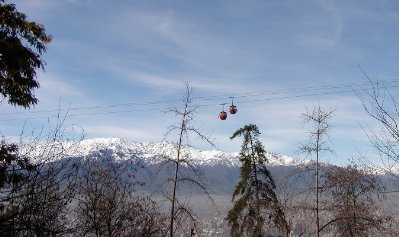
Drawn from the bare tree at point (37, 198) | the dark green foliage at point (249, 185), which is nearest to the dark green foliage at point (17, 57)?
the bare tree at point (37, 198)

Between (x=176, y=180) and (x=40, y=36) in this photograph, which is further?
(x=176, y=180)

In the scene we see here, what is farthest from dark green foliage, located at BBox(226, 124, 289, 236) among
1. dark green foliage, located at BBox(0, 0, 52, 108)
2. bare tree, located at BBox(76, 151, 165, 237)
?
dark green foliage, located at BBox(0, 0, 52, 108)

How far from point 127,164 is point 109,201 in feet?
7.76

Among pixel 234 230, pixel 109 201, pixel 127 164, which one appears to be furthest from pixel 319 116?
pixel 234 230

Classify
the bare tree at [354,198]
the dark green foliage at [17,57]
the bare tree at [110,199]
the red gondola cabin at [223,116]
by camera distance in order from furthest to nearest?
the red gondola cabin at [223,116] → the bare tree at [354,198] → the bare tree at [110,199] → the dark green foliage at [17,57]

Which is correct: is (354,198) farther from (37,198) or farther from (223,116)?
(37,198)

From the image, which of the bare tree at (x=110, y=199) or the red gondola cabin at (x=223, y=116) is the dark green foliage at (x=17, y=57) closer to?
the bare tree at (x=110, y=199)

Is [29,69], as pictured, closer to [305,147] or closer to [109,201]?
[109,201]

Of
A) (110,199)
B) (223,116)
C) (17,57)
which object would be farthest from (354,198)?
(17,57)

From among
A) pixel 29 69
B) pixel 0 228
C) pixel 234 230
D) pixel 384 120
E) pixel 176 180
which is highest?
pixel 29 69

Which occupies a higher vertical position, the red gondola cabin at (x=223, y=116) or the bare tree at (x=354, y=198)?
the red gondola cabin at (x=223, y=116)

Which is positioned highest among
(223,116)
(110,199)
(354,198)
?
(223,116)

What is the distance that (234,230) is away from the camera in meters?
25.6

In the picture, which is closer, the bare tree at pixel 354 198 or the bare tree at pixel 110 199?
the bare tree at pixel 110 199
